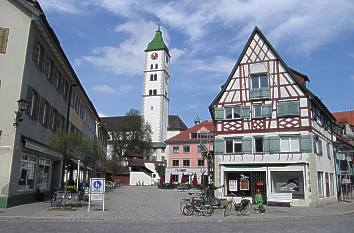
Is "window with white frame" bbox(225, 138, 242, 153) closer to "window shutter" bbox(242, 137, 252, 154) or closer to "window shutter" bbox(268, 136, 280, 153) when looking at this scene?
"window shutter" bbox(242, 137, 252, 154)

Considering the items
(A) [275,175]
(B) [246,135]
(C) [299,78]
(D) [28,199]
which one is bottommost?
(D) [28,199]

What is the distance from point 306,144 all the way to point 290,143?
1.26 meters

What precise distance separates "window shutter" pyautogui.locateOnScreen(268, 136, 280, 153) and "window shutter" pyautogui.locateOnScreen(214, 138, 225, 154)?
13.1 ft

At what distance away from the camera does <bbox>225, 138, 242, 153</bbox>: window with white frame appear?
31.0 m

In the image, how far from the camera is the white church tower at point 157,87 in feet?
393

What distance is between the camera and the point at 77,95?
39469 mm

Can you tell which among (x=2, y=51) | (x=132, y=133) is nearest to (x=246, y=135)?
(x=2, y=51)

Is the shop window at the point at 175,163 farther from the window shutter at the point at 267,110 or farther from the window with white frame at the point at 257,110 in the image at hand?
the window shutter at the point at 267,110

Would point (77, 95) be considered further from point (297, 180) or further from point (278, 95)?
point (297, 180)

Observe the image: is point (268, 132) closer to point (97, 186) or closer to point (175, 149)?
point (97, 186)

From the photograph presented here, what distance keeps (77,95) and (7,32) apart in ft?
61.4

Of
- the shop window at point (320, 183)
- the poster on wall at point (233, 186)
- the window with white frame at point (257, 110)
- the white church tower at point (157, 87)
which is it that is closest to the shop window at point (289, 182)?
the shop window at point (320, 183)

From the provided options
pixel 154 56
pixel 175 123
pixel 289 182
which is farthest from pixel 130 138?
pixel 289 182

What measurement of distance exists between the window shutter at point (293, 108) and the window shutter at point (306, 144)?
198 cm
